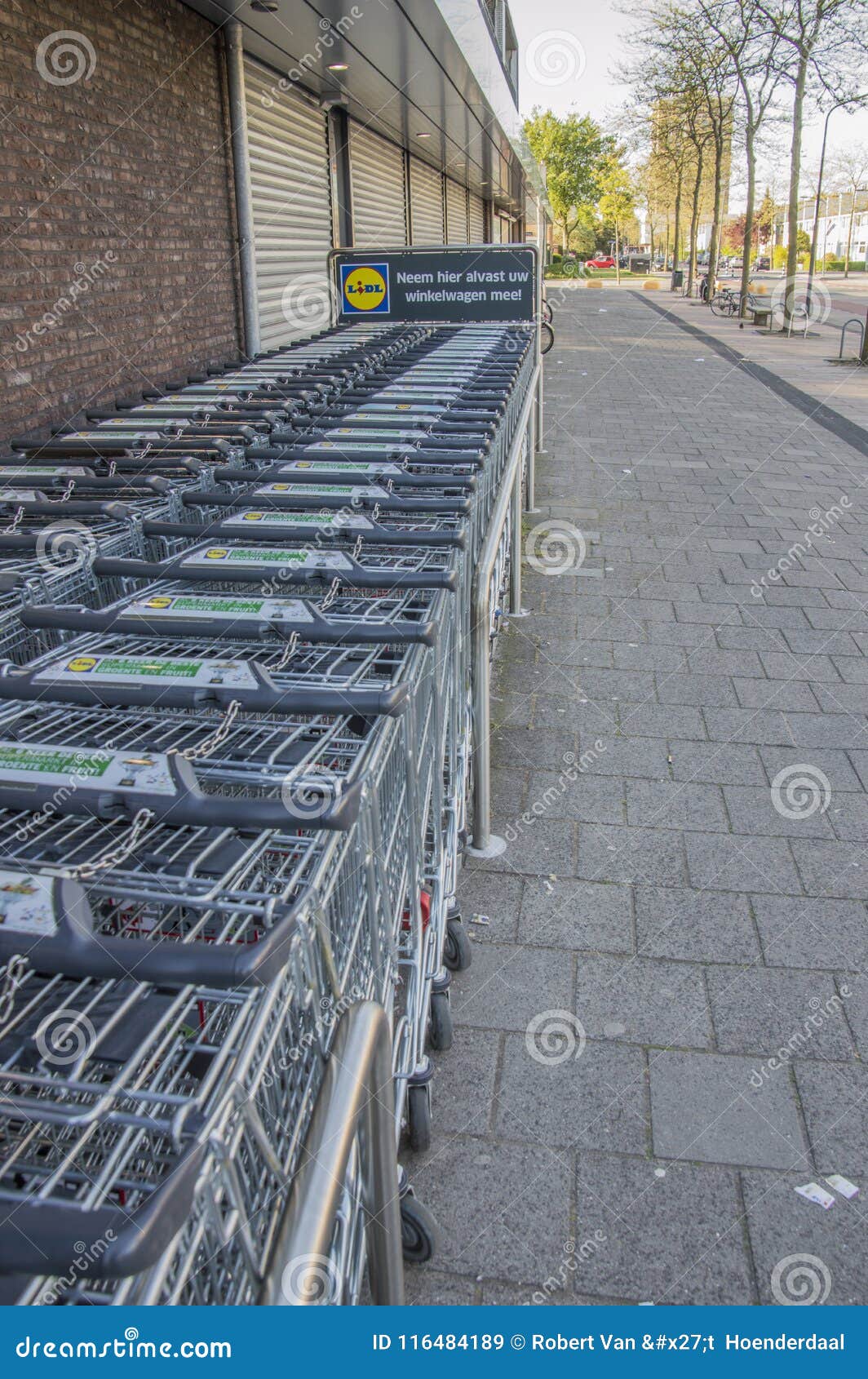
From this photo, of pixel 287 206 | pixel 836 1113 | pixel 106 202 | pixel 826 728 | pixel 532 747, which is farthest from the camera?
pixel 287 206

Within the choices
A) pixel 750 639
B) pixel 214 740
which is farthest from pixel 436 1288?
pixel 750 639

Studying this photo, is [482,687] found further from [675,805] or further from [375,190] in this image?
[375,190]

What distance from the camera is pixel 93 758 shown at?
1609mm

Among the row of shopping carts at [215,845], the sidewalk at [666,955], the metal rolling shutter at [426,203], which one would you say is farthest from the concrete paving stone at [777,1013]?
the metal rolling shutter at [426,203]

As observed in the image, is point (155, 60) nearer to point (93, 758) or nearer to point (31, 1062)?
point (93, 758)

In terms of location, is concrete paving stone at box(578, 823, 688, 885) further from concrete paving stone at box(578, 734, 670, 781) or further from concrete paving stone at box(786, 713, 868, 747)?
concrete paving stone at box(786, 713, 868, 747)

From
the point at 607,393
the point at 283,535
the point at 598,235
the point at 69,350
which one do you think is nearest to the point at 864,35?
the point at 607,393

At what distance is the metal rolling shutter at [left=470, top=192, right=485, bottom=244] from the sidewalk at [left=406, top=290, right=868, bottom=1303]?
71.9 ft

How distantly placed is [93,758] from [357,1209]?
810 mm

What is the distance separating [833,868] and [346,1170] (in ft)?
8.73

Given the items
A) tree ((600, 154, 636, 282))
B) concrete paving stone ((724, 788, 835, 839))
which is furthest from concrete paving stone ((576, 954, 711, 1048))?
tree ((600, 154, 636, 282))

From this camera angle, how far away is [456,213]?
2203 centimetres

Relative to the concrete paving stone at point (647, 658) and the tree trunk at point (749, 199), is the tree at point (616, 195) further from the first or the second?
the concrete paving stone at point (647, 658)

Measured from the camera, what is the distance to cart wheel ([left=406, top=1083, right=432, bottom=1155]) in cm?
236
